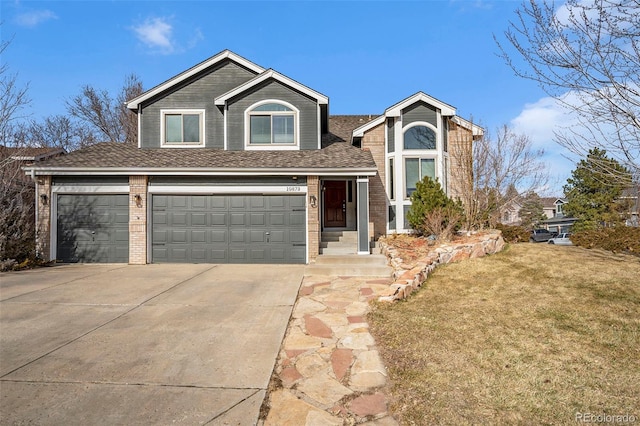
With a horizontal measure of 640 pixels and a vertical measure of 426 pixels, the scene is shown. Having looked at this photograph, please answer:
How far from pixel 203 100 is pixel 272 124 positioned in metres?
3.16

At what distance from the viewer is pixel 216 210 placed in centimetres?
1109

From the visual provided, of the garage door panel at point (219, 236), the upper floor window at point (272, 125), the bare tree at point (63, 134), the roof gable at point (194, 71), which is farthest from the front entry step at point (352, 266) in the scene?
the bare tree at point (63, 134)

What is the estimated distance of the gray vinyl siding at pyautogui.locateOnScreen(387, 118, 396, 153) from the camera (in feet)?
46.2

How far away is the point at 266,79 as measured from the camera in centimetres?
1266

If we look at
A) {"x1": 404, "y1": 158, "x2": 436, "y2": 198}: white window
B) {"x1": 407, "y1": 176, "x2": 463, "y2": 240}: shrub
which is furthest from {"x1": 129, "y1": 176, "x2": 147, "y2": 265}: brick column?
{"x1": 404, "y1": 158, "x2": 436, "y2": 198}: white window

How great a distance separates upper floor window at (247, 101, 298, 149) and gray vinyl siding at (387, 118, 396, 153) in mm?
4131

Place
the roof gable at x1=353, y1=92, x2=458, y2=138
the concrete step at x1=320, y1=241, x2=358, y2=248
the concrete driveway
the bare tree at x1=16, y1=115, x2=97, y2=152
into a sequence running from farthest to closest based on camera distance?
the bare tree at x1=16, y1=115, x2=97, y2=152, the roof gable at x1=353, y1=92, x2=458, y2=138, the concrete step at x1=320, y1=241, x2=358, y2=248, the concrete driveway

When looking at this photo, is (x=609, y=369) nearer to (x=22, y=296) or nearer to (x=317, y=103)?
(x=22, y=296)

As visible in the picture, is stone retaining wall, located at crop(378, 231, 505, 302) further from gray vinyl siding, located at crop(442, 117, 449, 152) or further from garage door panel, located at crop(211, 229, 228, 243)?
garage door panel, located at crop(211, 229, 228, 243)

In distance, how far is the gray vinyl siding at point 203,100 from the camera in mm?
13203

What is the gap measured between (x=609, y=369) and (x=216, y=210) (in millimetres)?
10168

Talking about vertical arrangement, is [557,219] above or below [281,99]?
below

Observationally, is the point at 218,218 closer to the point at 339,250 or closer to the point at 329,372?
the point at 339,250

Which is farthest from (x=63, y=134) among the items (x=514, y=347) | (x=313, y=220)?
(x=514, y=347)
